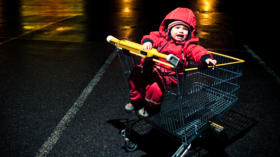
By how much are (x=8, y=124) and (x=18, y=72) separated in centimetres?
187

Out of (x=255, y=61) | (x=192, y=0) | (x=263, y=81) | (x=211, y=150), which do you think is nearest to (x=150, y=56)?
(x=211, y=150)

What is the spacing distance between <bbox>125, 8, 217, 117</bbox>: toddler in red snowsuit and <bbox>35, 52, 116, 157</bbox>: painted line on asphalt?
44.2 inches

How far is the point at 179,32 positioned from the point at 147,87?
2.62 ft

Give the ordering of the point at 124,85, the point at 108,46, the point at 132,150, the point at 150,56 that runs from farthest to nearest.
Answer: the point at 108,46 < the point at 124,85 < the point at 132,150 < the point at 150,56

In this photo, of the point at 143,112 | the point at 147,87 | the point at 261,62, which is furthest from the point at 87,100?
the point at 261,62

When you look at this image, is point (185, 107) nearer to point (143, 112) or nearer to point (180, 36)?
point (143, 112)

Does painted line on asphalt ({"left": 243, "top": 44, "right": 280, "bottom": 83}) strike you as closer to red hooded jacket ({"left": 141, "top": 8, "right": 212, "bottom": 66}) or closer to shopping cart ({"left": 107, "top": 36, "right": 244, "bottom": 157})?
shopping cart ({"left": 107, "top": 36, "right": 244, "bottom": 157})

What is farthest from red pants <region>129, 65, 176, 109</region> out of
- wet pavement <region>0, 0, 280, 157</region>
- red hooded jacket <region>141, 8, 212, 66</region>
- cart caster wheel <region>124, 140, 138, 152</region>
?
wet pavement <region>0, 0, 280, 157</region>

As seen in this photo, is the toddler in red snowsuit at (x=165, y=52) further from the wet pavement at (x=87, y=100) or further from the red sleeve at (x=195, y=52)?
the wet pavement at (x=87, y=100)

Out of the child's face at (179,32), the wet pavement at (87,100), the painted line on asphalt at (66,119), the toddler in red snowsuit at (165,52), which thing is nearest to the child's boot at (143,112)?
the toddler in red snowsuit at (165,52)

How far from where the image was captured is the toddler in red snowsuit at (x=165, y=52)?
2045mm

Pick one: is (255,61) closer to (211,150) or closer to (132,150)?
(211,150)

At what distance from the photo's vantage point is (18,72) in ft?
14.8

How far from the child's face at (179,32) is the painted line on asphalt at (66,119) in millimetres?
1869
